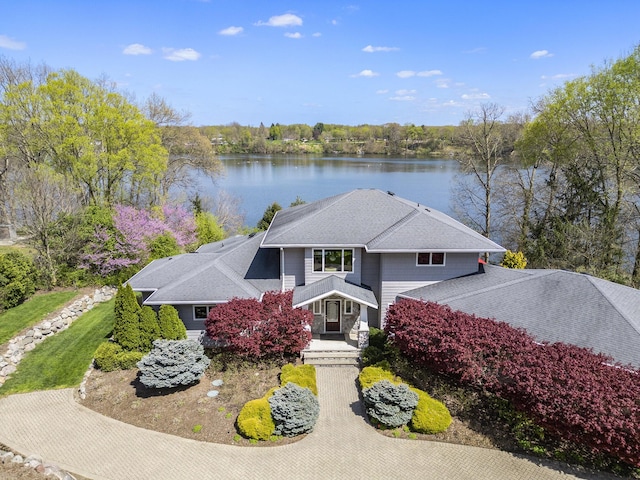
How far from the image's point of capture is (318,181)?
213 ft

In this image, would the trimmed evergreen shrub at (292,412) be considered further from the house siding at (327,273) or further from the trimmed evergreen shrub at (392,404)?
the house siding at (327,273)

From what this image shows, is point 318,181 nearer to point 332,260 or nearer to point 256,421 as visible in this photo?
point 332,260

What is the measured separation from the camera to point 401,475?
1007 cm

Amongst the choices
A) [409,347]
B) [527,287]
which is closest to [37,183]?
[409,347]

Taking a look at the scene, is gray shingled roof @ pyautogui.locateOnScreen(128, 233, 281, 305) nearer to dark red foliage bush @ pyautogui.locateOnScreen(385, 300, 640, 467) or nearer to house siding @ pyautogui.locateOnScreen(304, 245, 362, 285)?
house siding @ pyautogui.locateOnScreen(304, 245, 362, 285)

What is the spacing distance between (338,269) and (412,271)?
3.15 meters

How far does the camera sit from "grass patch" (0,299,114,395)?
562 inches

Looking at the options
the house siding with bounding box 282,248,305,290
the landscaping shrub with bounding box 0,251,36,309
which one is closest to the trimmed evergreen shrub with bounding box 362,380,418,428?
the house siding with bounding box 282,248,305,290

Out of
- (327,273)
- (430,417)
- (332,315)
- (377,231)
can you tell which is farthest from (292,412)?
(377,231)

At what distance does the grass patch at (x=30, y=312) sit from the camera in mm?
16781

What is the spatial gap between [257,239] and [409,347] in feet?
33.2

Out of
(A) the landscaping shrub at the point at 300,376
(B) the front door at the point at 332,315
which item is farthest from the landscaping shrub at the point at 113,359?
(B) the front door at the point at 332,315

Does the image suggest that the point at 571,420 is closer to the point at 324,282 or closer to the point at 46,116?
the point at 324,282

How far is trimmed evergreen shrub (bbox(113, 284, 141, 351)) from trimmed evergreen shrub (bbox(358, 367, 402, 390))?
890cm
